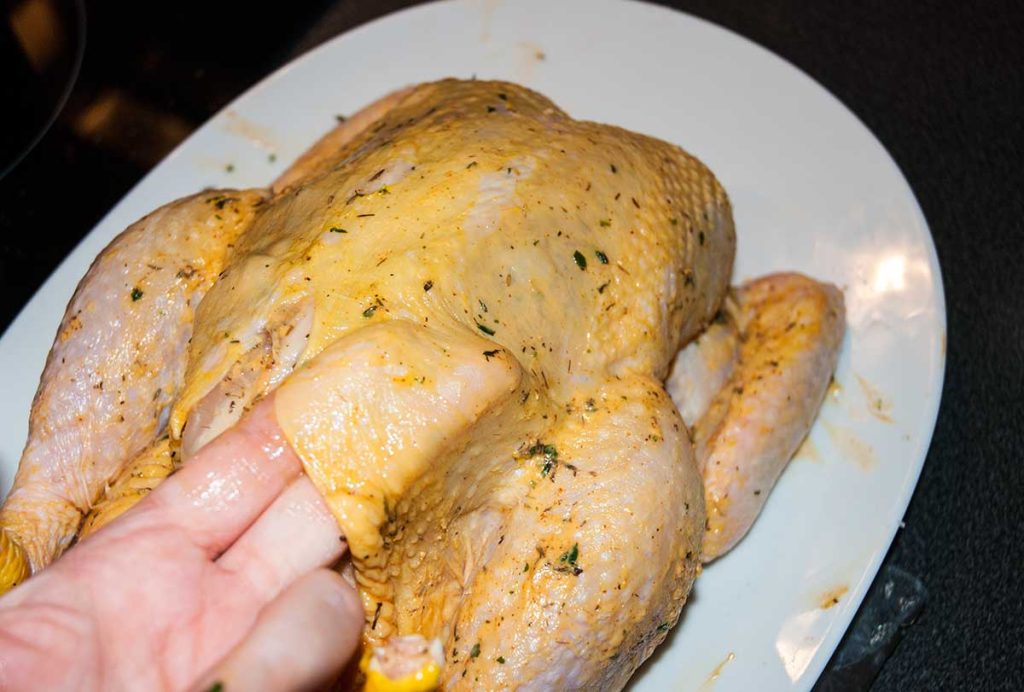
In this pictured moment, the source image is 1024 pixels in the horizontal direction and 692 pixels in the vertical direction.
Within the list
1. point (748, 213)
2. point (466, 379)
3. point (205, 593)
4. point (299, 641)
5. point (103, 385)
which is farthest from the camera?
point (748, 213)

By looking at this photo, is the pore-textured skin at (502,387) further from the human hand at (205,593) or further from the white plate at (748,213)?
the white plate at (748,213)

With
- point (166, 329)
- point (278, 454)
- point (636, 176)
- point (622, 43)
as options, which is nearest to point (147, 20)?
point (622, 43)

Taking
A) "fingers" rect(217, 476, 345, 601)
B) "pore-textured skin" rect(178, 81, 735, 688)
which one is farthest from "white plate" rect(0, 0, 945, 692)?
"fingers" rect(217, 476, 345, 601)

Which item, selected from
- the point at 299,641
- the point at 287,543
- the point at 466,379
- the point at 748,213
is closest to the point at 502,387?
the point at 466,379

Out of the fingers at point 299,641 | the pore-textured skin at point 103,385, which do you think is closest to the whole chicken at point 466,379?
the pore-textured skin at point 103,385

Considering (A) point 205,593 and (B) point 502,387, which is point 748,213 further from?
(A) point 205,593

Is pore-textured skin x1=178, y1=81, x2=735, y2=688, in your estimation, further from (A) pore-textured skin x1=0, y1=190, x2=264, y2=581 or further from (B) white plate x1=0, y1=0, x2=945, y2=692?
(B) white plate x1=0, y1=0, x2=945, y2=692
